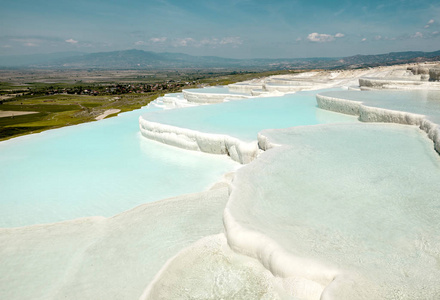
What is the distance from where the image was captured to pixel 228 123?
838cm

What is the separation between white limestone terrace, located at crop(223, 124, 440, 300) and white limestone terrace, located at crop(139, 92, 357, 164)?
183 cm

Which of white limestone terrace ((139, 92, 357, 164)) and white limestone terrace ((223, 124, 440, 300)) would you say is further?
white limestone terrace ((139, 92, 357, 164))

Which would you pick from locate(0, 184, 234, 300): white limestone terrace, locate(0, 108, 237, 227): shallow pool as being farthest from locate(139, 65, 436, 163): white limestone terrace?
locate(0, 184, 234, 300): white limestone terrace

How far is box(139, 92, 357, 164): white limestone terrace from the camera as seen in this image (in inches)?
272

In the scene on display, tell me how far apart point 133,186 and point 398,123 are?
617 cm

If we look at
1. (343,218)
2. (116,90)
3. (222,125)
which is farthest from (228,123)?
(116,90)

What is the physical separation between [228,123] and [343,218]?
5577 mm

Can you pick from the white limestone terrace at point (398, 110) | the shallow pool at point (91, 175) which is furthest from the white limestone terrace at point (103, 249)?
the white limestone terrace at point (398, 110)

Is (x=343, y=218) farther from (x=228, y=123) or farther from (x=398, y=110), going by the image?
(x=228, y=123)

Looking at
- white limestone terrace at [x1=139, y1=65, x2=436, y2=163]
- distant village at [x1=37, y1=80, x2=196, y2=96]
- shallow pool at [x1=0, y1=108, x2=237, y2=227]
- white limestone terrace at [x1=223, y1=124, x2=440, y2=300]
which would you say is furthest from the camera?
distant village at [x1=37, y1=80, x2=196, y2=96]

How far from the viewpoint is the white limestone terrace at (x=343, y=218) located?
90.7 inches

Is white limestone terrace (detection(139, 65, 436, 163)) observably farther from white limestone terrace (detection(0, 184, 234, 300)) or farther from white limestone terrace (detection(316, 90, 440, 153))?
white limestone terrace (detection(0, 184, 234, 300))

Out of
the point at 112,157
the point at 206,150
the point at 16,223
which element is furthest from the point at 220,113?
the point at 16,223

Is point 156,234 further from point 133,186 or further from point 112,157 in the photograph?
point 112,157
